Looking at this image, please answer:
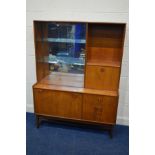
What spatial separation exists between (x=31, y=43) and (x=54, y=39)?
347 millimetres

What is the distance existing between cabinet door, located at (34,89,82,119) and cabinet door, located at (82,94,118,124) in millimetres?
106

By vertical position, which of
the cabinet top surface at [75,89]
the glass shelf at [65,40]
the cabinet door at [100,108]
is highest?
the glass shelf at [65,40]

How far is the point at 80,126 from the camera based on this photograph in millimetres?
2881

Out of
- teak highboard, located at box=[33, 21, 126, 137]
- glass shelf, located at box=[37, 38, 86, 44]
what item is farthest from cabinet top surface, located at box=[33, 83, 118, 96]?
glass shelf, located at box=[37, 38, 86, 44]

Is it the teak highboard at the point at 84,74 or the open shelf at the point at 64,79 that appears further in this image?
the open shelf at the point at 64,79

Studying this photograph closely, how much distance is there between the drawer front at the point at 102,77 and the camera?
248 centimetres

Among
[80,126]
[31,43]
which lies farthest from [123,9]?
[80,126]

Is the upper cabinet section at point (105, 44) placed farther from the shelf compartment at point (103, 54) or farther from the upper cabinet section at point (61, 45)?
the upper cabinet section at point (61, 45)

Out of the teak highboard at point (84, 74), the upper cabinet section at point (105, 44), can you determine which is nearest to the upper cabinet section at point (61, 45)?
the teak highboard at point (84, 74)

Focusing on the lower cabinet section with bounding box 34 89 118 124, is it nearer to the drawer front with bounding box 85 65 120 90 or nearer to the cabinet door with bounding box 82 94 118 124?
the cabinet door with bounding box 82 94 118 124

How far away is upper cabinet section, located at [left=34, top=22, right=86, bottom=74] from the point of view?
2719 millimetres

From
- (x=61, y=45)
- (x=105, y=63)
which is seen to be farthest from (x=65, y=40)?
(x=105, y=63)
